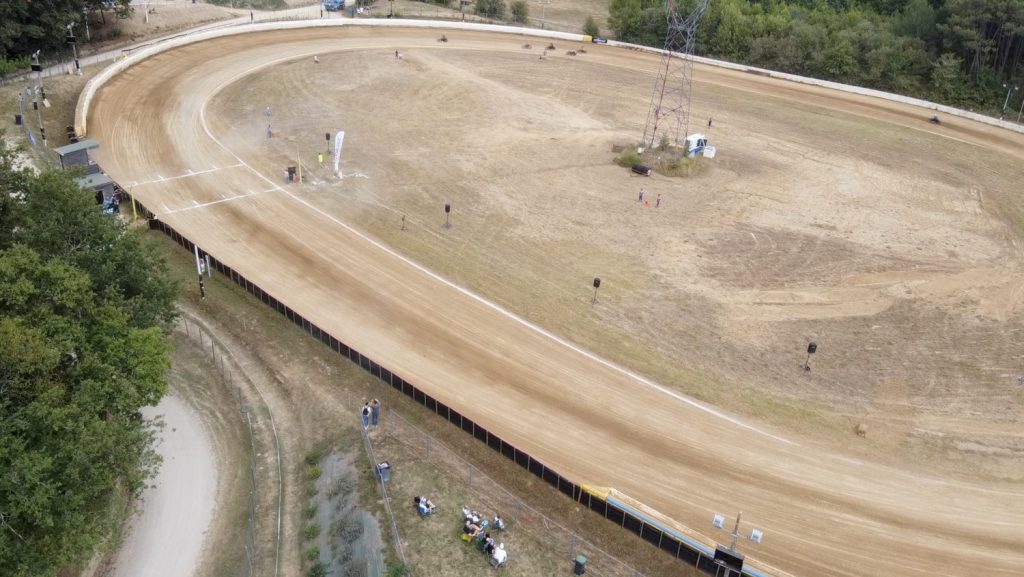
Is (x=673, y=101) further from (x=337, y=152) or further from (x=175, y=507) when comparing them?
(x=175, y=507)

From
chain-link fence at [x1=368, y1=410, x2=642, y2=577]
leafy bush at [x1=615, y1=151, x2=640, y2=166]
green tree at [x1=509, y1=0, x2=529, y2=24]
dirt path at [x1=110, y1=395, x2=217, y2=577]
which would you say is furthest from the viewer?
green tree at [x1=509, y1=0, x2=529, y2=24]

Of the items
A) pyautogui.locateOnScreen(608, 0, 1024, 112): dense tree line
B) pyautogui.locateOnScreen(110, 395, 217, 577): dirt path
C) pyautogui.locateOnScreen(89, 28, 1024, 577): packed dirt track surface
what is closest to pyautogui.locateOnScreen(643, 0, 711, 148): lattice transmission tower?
pyautogui.locateOnScreen(89, 28, 1024, 577): packed dirt track surface

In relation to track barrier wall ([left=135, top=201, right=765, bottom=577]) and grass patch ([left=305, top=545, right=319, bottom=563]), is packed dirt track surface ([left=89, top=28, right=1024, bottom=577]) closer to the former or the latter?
track barrier wall ([left=135, top=201, right=765, bottom=577])

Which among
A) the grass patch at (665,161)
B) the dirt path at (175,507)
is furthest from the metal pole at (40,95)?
the grass patch at (665,161)

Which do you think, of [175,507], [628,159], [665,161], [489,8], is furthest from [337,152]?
[489,8]

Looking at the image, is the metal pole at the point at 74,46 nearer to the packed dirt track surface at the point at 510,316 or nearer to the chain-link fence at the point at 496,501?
the packed dirt track surface at the point at 510,316

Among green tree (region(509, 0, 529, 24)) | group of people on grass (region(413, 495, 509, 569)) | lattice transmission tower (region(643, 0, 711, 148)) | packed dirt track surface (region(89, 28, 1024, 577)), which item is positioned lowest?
group of people on grass (region(413, 495, 509, 569))
